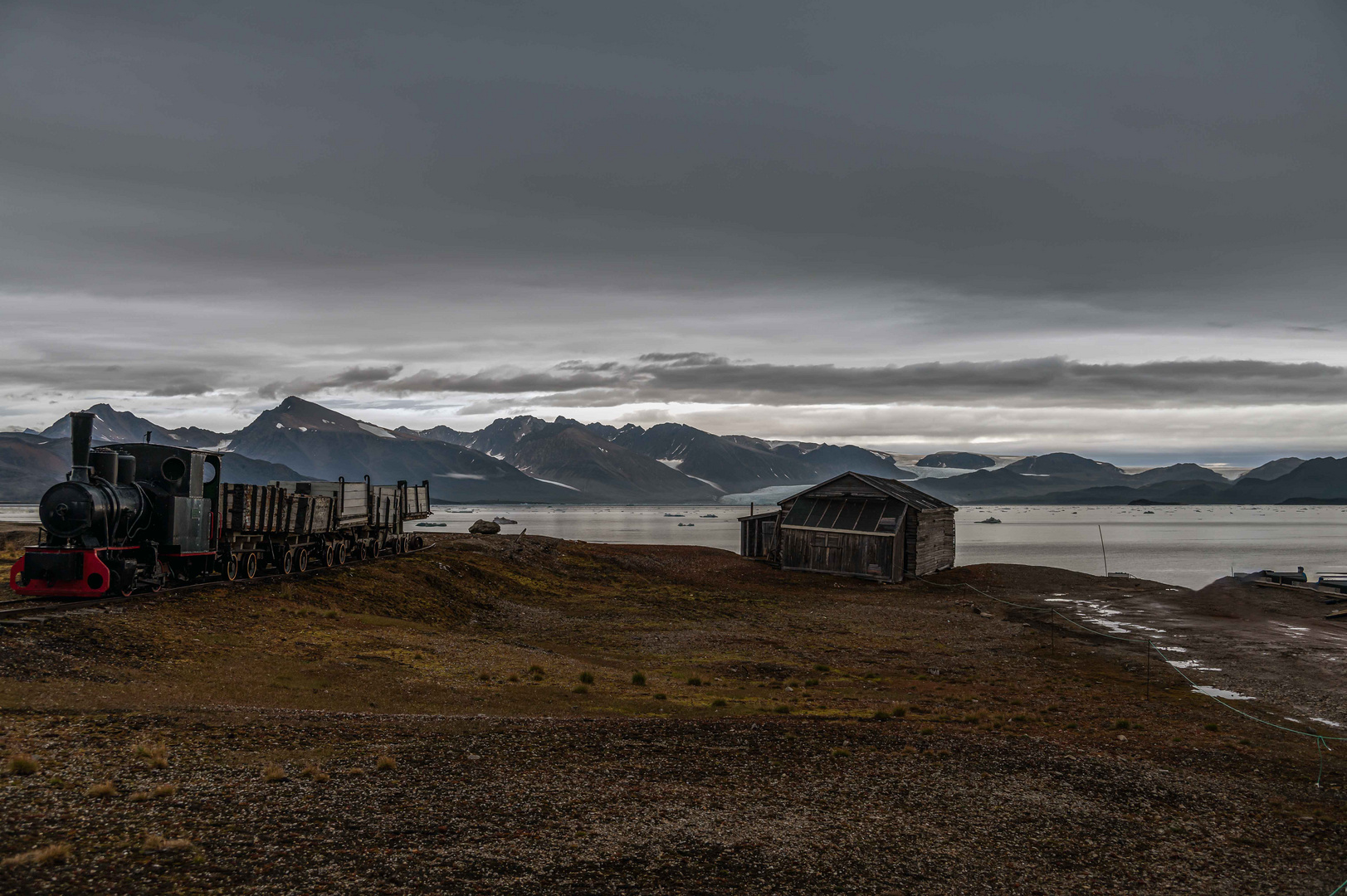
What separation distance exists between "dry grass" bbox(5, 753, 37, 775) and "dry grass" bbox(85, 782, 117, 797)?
1.07 m

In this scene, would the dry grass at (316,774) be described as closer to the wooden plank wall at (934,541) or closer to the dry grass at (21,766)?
the dry grass at (21,766)

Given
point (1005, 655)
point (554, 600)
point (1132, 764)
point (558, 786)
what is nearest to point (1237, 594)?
point (1005, 655)

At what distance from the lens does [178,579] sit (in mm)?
27875

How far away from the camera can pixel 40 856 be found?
348 inches

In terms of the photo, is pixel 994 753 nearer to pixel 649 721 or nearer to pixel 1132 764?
pixel 1132 764

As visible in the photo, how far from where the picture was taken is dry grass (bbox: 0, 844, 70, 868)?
8.73m

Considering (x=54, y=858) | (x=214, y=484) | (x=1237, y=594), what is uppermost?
(x=214, y=484)

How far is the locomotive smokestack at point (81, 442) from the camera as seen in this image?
23372 mm

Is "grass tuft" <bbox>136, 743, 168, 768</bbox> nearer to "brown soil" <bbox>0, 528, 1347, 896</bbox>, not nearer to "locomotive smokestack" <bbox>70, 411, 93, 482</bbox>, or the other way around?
"brown soil" <bbox>0, 528, 1347, 896</bbox>

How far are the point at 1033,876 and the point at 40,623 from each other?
68.3 feet

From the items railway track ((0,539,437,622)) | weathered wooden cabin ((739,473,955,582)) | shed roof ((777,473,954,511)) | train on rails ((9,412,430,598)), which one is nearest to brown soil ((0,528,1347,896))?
railway track ((0,539,437,622))

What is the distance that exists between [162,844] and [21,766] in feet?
10.7

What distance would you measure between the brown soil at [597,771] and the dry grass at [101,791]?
0.06 metres

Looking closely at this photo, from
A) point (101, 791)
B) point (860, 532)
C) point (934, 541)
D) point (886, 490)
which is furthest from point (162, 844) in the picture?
point (934, 541)
